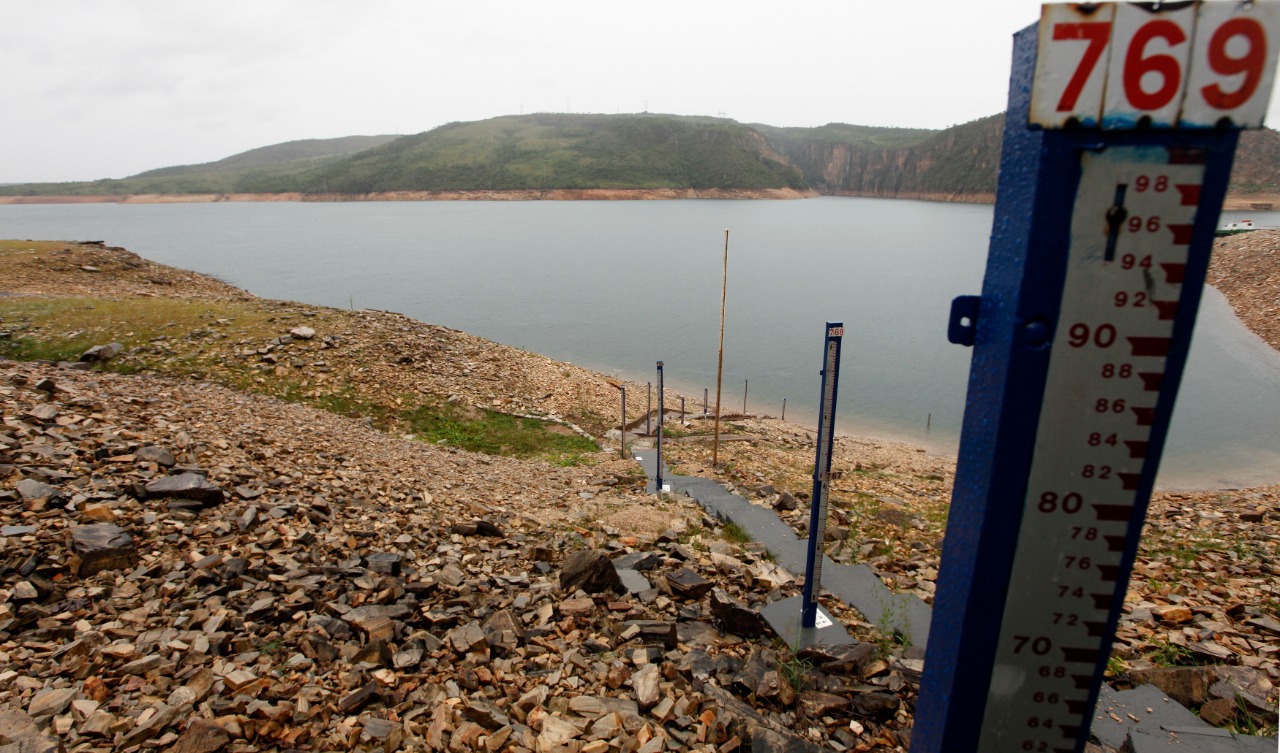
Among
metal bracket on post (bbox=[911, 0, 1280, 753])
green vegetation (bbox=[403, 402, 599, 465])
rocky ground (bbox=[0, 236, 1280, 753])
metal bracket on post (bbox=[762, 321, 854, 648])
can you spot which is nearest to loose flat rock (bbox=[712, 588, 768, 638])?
rocky ground (bbox=[0, 236, 1280, 753])

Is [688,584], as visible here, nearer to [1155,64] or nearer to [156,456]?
[1155,64]

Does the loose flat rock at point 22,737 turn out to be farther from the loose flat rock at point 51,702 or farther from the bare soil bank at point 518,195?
the bare soil bank at point 518,195

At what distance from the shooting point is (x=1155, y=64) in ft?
5.34

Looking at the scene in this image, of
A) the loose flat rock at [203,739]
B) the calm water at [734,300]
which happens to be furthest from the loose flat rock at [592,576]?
the calm water at [734,300]

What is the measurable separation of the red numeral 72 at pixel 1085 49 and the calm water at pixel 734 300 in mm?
21542

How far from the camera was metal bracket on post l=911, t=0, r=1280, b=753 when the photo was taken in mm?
1633

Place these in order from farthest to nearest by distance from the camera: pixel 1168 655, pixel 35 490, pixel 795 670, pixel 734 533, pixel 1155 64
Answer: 1. pixel 734 533
2. pixel 35 490
3. pixel 1168 655
4. pixel 795 670
5. pixel 1155 64

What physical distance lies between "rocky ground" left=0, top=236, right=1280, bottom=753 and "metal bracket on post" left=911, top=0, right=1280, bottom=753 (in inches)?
68.9

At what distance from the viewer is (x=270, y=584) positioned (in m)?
5.03

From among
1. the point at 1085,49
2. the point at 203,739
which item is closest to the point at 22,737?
the point at 203,739

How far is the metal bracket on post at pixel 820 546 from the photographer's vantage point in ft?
14.6

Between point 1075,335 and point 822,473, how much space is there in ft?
9.74

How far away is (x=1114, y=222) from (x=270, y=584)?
19.0 feet

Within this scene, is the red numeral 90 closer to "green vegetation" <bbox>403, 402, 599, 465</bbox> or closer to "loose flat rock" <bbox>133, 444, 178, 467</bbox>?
"loose flat rock" <bbox>133, 444, 178, 467</bbox>
